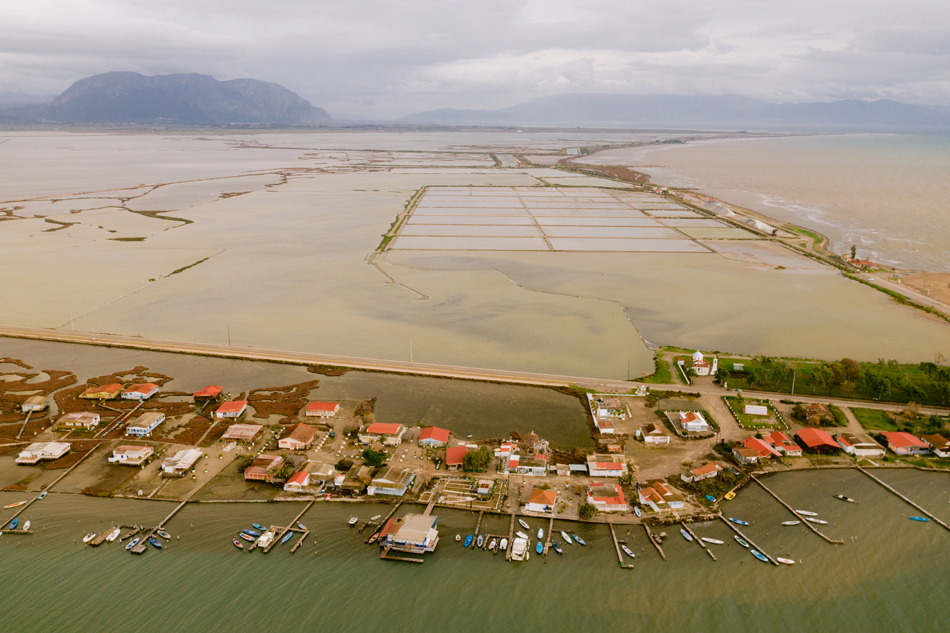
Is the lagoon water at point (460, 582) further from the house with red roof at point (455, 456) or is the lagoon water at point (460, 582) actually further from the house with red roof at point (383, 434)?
the house with red roof at point (383, 434)

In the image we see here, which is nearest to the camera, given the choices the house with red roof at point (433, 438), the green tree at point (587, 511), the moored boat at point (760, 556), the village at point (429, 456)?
the moored boat at point (760, 556)

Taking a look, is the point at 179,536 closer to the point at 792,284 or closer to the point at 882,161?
the point at 792,284

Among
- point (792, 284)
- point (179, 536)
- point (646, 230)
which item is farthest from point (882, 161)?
point (179, 536)

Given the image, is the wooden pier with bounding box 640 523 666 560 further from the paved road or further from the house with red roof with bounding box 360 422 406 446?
the house with red roof with bounding box 360 422 406 446

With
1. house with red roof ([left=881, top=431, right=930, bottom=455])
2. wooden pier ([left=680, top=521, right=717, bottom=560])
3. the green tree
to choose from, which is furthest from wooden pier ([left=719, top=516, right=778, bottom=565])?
house with red roof ([left=881, top=431, right=930, bottom=455])

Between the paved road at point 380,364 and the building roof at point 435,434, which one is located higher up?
the paved road at point 380,364

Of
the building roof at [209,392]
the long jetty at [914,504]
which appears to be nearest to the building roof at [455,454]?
the building roof at [209,392]
